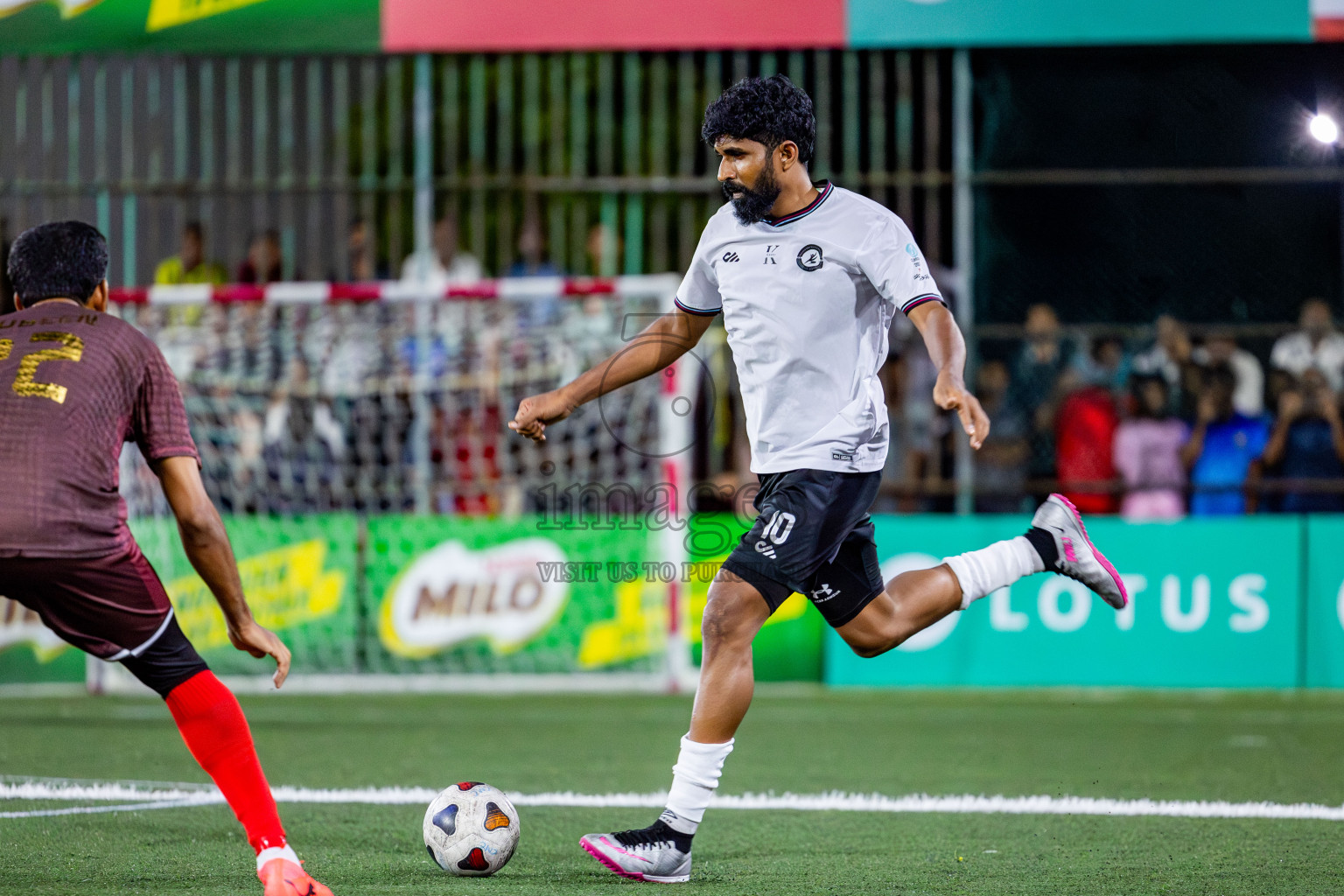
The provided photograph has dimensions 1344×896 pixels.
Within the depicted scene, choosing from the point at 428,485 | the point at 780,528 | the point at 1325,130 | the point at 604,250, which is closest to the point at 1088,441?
the point at 604,250

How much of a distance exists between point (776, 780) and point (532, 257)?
231 inches

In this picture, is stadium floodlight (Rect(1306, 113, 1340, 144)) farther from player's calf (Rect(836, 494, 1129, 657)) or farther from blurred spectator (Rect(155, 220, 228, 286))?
blurred spectator (Rect(155, 220, 228, 286))

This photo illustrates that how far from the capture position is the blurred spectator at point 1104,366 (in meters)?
11.4

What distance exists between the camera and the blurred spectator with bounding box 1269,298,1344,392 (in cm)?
1118

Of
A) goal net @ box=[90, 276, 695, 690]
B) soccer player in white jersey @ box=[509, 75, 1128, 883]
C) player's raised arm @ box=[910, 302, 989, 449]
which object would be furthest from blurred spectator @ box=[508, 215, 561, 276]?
player's raised arm @ box=[910, 302, 989, 449]

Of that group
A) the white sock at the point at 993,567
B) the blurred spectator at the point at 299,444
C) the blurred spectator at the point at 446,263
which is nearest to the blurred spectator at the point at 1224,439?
the blurred spectator at the point at 446,263

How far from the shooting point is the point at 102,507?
4.13m

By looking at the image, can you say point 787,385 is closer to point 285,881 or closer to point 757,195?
point 757,195

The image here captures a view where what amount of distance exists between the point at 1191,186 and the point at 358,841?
10.2 m

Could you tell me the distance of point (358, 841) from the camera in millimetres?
5352

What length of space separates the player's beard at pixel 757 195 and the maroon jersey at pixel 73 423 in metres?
1.75

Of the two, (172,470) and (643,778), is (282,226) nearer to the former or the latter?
(643,778)

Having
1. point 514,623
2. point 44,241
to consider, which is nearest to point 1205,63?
point 514,623

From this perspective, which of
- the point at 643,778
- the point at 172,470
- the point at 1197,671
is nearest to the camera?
the point at 172,470
